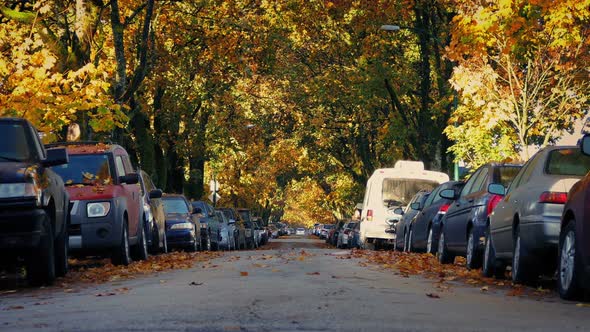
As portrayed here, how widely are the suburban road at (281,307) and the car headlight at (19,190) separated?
1078 mm

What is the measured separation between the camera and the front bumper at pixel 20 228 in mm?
12508

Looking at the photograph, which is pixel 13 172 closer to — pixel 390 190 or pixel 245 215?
pixel 390 190

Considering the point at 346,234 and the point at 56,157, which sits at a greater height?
the point at 56,157

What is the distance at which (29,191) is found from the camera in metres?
12.7

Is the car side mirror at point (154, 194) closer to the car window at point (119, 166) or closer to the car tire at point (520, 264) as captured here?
the car window at point (119, 166)

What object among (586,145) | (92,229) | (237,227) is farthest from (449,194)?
(237,227)

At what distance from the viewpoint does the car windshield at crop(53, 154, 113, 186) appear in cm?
1884

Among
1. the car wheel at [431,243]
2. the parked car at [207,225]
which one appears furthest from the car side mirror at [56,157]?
the parked car at [207,225]

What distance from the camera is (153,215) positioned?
2355 centimetres

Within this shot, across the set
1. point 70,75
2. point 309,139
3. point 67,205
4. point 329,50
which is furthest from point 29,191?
point 309,139

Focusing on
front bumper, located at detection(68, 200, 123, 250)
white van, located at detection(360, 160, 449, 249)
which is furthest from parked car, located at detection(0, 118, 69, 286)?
white van, located at detection(360, 160, 449, 249)

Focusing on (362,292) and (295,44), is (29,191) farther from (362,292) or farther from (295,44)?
(295,44)

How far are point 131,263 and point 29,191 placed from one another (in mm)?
7030

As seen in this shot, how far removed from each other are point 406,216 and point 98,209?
10.2 metres
